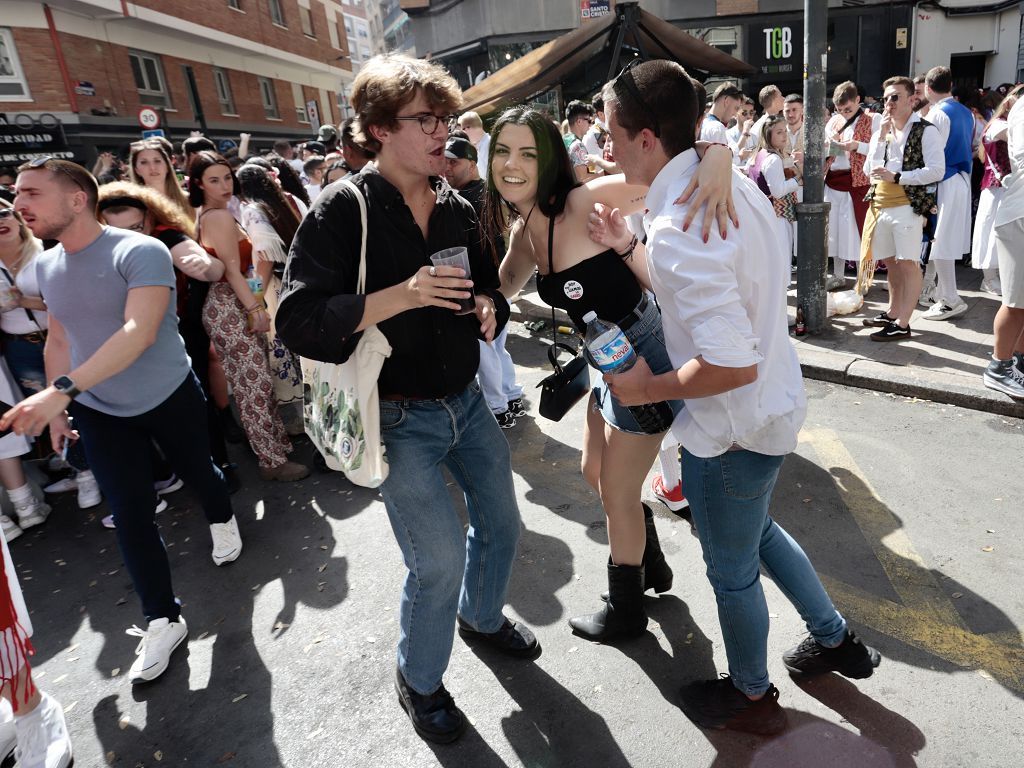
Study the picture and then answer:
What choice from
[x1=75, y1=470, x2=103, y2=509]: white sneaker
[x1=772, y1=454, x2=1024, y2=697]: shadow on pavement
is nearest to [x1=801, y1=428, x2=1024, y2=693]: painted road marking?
[x1=772, y1=454, x2=1024, y2=697]: shadow on pavement

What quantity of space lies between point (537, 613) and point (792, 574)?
3.83 ft

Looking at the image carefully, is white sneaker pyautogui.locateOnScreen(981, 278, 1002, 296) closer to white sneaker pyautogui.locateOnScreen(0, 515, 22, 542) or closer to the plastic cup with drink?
the plastic cup with drink

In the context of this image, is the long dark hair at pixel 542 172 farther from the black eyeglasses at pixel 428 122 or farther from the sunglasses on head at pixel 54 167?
the sunglasses on head at pixel 54 167

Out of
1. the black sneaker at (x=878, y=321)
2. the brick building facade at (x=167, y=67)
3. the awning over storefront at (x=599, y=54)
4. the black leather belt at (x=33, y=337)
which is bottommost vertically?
the black sneaker at (x=878, y=321)

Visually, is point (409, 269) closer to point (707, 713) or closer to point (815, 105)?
point (707, 713)

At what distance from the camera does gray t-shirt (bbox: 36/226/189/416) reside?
2.80 meters

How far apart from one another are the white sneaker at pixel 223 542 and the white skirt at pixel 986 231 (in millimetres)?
6021

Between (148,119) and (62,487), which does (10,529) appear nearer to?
(62,487)

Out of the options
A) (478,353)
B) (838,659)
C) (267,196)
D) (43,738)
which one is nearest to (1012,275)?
(838,659)

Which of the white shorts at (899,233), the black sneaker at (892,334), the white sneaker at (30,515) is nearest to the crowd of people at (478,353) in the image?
the white sneaker at (30,515)

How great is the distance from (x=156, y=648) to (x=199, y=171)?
312 centimetres

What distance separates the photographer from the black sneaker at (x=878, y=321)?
5.64 meters

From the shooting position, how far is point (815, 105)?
5.39 metres

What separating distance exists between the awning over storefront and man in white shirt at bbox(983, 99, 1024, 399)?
7127mm
